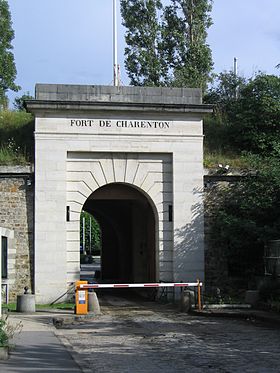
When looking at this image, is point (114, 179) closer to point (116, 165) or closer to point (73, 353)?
point (116, 165)

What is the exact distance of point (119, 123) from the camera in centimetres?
2362

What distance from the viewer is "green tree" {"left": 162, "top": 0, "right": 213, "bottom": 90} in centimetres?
4069

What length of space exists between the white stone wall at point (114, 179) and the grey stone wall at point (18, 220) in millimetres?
362

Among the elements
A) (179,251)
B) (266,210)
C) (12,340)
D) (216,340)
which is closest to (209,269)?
(179,251)

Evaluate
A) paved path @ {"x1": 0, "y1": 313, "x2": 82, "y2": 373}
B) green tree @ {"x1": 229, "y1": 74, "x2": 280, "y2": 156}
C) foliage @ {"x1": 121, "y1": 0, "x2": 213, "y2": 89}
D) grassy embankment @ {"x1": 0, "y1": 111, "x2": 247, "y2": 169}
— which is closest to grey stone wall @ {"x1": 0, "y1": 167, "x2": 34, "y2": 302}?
grassy embankment @ {"x1": 0, "y1": 111, "x2": 247, "y2": 169}

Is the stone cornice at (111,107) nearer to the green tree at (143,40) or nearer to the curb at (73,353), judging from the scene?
the curb at (73,353)

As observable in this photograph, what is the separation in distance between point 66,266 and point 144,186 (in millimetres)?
4176

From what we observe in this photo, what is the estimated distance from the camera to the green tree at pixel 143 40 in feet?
135

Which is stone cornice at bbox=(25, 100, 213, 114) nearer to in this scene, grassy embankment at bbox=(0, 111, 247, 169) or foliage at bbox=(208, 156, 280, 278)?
grassy embankment at bbox=(0, 111, 247, 169)

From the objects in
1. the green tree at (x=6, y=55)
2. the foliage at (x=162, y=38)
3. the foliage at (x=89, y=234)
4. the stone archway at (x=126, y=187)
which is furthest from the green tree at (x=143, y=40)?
the foliage at (x=89, y=234)

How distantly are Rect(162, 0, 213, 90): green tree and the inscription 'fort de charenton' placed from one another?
1720cm

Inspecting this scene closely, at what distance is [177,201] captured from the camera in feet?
78.2

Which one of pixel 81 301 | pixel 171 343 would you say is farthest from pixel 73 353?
pixel 81 301

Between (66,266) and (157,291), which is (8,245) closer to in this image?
(66,266)
